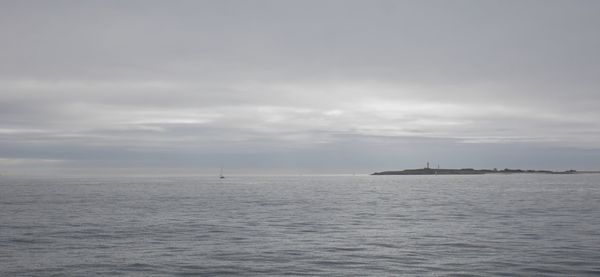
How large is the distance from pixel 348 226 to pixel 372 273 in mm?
21607

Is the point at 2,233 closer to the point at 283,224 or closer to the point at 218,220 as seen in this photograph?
the point at 218,220

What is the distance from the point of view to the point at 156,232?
44.2m

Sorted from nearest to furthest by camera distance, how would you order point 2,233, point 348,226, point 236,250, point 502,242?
point 236,250 < point 502,242 < point 2,233 < point 348,226

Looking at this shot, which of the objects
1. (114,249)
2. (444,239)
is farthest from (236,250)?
(444,239)

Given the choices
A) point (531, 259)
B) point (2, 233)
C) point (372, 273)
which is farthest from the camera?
point (2, 233)

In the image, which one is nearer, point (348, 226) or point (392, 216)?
point (348, 226)

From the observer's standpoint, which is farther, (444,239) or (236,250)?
(444,239)

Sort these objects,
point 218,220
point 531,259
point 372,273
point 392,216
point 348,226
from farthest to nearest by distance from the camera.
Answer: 1. point 392,216
2. point 218,220
3. point 348,226
4. point 531,259
5. point 372,273

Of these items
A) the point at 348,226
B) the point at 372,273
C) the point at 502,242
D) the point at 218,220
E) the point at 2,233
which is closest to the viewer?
the point at 372,273

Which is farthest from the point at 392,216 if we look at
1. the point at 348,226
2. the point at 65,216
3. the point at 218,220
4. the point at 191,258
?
the point at 65,216

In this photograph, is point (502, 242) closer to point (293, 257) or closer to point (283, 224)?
point (293, 257)

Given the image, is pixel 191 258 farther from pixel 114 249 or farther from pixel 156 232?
pixel 156 232

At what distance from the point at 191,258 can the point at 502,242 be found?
21.8m

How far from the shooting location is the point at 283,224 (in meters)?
50.6
